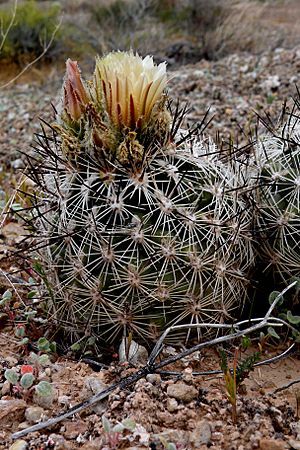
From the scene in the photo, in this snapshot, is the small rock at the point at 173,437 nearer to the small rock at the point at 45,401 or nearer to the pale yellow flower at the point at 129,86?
the small rock at the point at 45,401

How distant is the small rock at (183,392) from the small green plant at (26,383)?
328 mm

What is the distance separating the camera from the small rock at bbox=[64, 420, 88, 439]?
170 cm

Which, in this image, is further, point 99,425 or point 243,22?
point 243,22

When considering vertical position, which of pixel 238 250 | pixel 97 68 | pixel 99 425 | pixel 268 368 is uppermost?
pixel 97 68

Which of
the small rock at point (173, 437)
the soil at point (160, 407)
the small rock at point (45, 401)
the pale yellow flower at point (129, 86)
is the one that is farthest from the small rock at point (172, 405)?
the pale yellow flower at point (129, 86)

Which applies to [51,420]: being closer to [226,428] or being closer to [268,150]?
[226,428]

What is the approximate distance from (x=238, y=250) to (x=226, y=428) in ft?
2.07

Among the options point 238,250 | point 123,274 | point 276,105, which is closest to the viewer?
point 123,274

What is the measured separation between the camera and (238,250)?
215cm

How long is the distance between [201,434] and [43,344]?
2.27ft

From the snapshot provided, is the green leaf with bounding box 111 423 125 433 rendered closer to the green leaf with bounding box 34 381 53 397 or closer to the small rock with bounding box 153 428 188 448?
the small rock with bounding box 153 428 188 448

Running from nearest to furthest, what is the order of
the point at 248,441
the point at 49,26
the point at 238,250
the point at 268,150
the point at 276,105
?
the point at 248,441, the point at 238,250, the point at 268,150, the point at 276,105, the point at 49,26

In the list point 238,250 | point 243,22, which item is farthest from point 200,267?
point 243,22

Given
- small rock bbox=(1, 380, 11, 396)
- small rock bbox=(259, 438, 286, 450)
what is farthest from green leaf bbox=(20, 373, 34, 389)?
small rock bbox=(259, 438, 286, 450)
